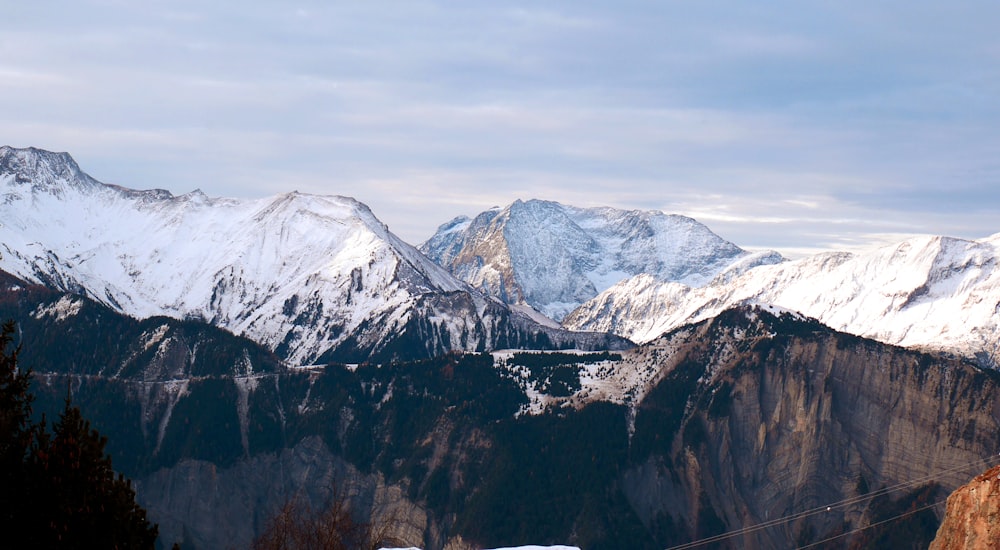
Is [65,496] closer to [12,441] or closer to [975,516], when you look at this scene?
[12,441]

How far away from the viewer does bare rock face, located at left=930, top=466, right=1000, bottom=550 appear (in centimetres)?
8944

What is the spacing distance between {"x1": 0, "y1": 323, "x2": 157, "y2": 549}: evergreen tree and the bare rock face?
56853 millimetres

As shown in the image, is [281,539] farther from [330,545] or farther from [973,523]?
[973,523]

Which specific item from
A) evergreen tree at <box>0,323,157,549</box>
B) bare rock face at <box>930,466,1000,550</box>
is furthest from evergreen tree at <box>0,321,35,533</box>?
bare rock face at <box>930,466,1000,550</box>

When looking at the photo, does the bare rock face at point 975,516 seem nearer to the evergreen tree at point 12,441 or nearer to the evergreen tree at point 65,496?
the evergreen tree at point 65,496

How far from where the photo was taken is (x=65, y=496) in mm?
57312

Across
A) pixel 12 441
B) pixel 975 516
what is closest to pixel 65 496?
pixel 12 441

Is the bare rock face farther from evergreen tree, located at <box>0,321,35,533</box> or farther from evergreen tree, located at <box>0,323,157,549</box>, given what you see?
evergreen tree, located at <box>0,321,35,533</box>

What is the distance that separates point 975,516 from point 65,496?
61900mm

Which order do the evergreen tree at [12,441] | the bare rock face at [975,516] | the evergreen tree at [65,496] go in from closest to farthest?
the evergreen tree at [65,496], the evergreen tree at [12,441], the bare rock face at [975,516]

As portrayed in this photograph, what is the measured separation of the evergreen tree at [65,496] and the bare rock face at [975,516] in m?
56.9

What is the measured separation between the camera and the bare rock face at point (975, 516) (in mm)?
89438

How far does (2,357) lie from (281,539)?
1636 inches

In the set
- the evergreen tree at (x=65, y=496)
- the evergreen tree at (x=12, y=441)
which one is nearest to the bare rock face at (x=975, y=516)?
the evergreen tree at (x=65, y=496)
